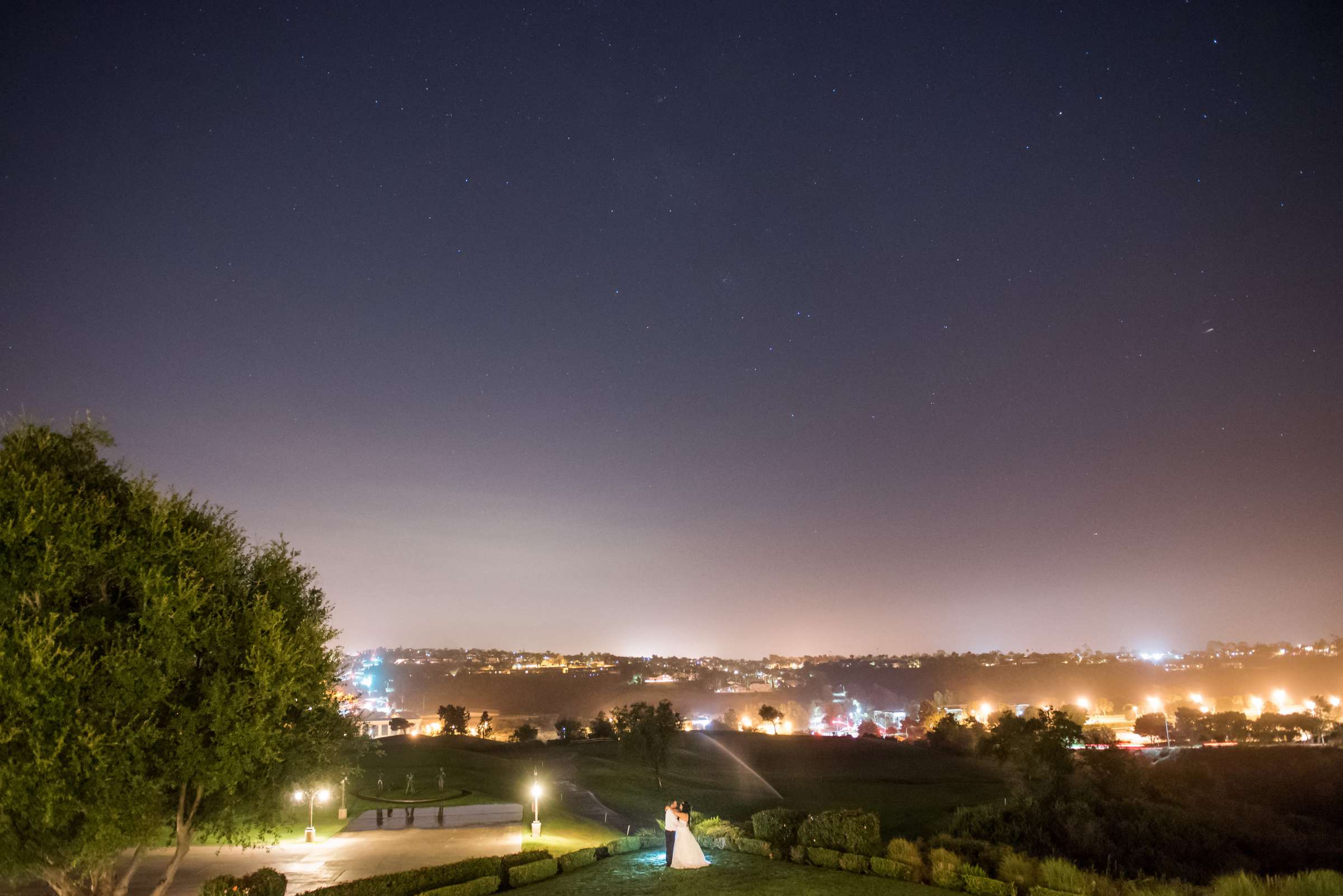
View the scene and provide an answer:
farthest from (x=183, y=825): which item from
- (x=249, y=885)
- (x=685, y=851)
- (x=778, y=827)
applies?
(x=778, y=827)

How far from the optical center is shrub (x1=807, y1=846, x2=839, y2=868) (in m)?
18.7

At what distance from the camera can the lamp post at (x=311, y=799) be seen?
15000 millimetres

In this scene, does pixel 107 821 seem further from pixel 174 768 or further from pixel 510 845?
pixel 510 845

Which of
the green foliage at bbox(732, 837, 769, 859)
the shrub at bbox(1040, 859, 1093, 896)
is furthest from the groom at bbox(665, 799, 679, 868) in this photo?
the shrub at bbox(1040, 859, 1093, 896)

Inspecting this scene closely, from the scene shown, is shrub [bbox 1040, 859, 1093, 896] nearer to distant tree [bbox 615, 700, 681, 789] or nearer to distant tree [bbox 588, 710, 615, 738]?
distant tree [bbox 615, 700, 681, 789]

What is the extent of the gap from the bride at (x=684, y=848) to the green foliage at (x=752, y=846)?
1749 mm

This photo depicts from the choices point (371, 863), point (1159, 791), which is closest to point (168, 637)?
point (371, 863)

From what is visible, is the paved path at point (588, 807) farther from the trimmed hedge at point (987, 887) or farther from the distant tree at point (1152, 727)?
the distant tree at point (1152, 727)

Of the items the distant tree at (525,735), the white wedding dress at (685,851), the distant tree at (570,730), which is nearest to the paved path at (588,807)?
the white wedding dress at (685,851)

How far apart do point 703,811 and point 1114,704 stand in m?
165

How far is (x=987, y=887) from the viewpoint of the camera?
15695 millimetres

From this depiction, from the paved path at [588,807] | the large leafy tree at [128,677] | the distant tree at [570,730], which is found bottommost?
the distant tree at [570,730]

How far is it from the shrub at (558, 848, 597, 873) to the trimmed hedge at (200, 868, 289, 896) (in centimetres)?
689

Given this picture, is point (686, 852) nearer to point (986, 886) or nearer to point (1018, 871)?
point (986, 886)
